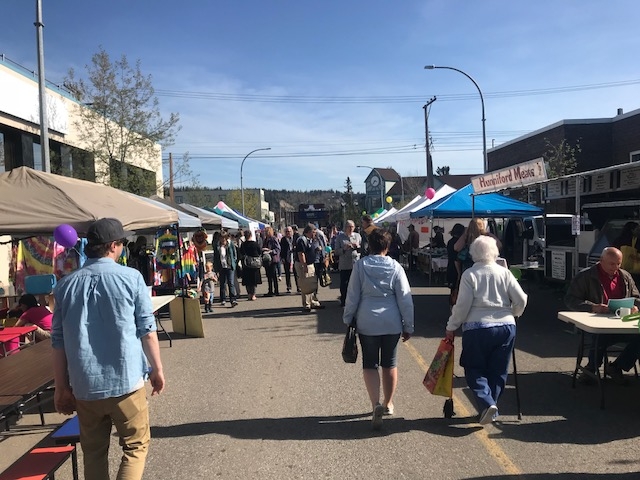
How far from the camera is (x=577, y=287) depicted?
5402 millimetres

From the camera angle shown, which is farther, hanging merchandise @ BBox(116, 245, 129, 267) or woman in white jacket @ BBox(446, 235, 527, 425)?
hanging merchandise @ BBox(116, 245, 129, 267)

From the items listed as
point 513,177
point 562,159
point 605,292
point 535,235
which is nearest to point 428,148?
point 562,159

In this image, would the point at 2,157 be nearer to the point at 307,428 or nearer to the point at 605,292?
the point at 307,428

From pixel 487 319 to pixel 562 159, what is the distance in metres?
22.9

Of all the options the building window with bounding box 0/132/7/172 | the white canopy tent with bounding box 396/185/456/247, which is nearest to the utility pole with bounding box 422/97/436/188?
the white canopy tent with bounding box 396/185/456/247

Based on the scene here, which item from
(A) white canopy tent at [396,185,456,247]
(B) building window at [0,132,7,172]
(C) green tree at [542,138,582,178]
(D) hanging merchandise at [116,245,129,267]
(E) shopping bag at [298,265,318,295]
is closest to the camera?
(E) shopping bag at [298,265,318,295]

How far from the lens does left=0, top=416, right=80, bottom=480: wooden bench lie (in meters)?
2.94

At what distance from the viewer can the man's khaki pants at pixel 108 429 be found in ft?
9.21

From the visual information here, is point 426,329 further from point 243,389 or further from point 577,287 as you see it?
point 243,389

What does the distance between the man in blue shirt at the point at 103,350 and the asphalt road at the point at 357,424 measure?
1.00 m

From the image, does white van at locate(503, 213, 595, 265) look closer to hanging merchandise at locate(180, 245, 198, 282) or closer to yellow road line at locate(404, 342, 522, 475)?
yellow road line at locate(404, 342, 522, 475)

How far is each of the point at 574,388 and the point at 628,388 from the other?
57 cm

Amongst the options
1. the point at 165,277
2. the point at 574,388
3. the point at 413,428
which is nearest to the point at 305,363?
the point at 413,428

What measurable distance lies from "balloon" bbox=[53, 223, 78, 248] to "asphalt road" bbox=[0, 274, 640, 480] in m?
2.00
